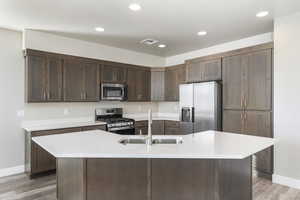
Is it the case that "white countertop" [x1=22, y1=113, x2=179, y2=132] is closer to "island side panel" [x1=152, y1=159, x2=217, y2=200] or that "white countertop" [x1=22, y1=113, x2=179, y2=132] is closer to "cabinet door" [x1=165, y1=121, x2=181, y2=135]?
"cabinet door" [x1=165, y1=121, x2=181, y2=135]

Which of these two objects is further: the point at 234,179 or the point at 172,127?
the point at 172,127

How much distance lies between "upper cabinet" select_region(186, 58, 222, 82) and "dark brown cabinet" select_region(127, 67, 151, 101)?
1198 mm

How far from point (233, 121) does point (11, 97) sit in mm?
4279

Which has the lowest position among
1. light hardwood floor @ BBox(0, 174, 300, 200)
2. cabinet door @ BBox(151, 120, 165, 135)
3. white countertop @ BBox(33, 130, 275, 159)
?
light hardwood floor @ BBox(0, 174, 300, 200)

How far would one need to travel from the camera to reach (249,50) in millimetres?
3592

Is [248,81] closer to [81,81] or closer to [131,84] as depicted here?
[131,84]

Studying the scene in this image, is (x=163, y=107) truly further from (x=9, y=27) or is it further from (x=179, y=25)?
(x=9, y=27)

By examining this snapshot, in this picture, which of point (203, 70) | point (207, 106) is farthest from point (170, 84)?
point (207, 106)

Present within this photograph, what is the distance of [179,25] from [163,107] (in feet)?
9.51

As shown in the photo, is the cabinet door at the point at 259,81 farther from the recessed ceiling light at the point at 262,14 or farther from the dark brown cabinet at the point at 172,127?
the dark brown cabinet at the point at 172,127

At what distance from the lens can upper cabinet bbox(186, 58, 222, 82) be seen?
4078mm

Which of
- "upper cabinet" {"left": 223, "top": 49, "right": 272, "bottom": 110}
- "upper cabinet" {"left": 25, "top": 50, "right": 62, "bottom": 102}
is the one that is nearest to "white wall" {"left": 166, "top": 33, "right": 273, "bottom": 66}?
"upper cabinet" {"left": 223, "top": 49, "right": 272, "bottom": 110}

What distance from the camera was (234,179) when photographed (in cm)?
196

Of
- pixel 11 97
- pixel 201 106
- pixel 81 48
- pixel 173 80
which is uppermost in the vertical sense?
pixel 81 48
